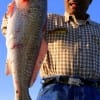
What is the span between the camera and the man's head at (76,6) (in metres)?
10.3

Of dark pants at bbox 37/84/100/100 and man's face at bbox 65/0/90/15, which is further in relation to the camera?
man's face at bbox 65/0/90/15

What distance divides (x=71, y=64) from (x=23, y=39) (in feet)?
5.45

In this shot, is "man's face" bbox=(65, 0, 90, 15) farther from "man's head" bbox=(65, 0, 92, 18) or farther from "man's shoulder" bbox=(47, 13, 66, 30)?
"man's shoulder" bbox=(47, 13, 66, 30)

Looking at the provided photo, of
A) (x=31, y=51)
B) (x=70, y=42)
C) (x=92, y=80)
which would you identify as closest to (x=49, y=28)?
(x=70, y=42)

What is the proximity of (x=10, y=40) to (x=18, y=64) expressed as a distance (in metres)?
0.33

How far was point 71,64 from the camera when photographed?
9.83 meters

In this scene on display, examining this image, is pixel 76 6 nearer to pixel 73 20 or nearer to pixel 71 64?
pixel 73 20

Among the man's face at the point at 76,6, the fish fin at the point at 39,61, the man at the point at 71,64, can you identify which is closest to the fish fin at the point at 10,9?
the fish fin at the point at 39,61

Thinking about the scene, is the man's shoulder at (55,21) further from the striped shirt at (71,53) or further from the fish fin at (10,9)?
the fish fin at (10,9)

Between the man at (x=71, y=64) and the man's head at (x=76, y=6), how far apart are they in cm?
5

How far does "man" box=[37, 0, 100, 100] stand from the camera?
32.0ft

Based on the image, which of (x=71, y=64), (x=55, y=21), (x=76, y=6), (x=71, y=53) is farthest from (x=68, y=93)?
(x=76, y=6)

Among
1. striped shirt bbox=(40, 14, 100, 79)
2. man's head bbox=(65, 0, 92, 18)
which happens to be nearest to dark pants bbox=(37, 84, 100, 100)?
striped shirt bbox=(40, 14, 100, 79)

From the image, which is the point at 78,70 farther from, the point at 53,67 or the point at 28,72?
the point at 28,72
